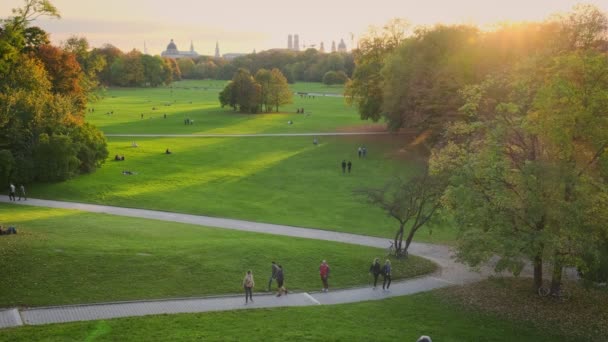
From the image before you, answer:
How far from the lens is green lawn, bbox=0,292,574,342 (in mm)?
15477

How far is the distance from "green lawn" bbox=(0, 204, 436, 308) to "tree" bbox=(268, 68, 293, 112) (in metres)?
69.9

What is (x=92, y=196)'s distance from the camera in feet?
128

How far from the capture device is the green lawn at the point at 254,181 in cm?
3600

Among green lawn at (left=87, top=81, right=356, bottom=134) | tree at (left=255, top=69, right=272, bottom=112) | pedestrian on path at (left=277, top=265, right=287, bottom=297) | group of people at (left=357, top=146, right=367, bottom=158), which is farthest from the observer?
tree at (left=255, top=69, right=272, bottom=112)

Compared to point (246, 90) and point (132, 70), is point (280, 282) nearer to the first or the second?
point (246, 90)

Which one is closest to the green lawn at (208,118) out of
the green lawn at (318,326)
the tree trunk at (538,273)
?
the tree trunk at (538,273)

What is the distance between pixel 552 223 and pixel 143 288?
1495 cm

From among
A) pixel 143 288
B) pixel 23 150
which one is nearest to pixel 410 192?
pixel 143 288

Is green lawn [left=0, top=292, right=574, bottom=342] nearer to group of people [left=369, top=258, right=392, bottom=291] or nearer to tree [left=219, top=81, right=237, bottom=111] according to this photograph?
group of people [left=369, top=258, right=392, bottom=291]

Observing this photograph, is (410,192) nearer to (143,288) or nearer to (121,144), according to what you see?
(143,288)

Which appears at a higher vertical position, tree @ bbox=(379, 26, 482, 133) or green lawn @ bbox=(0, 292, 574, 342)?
tree @ bbox=(379, 26, 482, 133)

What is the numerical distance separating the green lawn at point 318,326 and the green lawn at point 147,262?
265 centimetres

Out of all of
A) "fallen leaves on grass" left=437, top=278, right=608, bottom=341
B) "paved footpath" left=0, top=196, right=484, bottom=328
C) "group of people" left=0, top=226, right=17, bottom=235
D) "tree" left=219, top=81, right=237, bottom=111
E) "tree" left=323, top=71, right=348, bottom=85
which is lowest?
"fallen leaves on grass" left=437, top=278, right=608, bottom=341

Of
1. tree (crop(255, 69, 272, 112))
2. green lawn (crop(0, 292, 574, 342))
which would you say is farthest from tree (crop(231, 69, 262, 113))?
green lawn (crop(0, 292, 574, 342))
